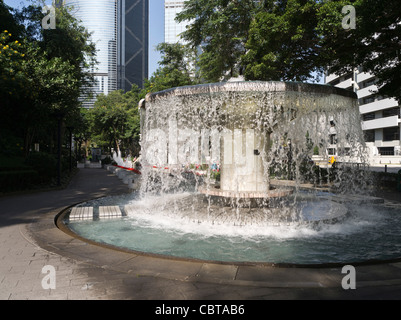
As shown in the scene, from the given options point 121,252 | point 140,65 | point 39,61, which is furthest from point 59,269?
point 140,65

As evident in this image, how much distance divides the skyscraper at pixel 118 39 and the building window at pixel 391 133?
8735 centimetres

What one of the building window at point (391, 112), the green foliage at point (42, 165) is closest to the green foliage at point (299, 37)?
the green foliage at point (42, 165)

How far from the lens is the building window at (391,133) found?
4839cm

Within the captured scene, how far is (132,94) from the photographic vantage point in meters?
53.6

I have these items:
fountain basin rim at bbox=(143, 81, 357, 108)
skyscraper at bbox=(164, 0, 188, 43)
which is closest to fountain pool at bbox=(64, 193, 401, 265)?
fountain basin rim at bbox=(143, 81, 357, 108)

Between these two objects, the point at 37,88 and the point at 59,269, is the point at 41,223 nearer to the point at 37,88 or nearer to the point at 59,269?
the point at 59,269

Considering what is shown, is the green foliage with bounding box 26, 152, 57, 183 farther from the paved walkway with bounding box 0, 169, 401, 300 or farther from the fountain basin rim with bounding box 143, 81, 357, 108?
the paved walkway with bounding box 0, 169, 401, 300

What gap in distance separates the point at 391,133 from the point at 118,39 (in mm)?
108579

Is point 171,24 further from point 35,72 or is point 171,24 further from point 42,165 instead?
point 42,165

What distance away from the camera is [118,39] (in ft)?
410

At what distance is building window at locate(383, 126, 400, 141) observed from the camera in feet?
159

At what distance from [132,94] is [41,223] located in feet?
162

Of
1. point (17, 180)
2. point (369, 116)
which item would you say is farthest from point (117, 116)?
point (369, 116)

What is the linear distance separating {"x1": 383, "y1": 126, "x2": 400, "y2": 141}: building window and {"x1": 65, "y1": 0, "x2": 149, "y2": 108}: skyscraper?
87.4 m
